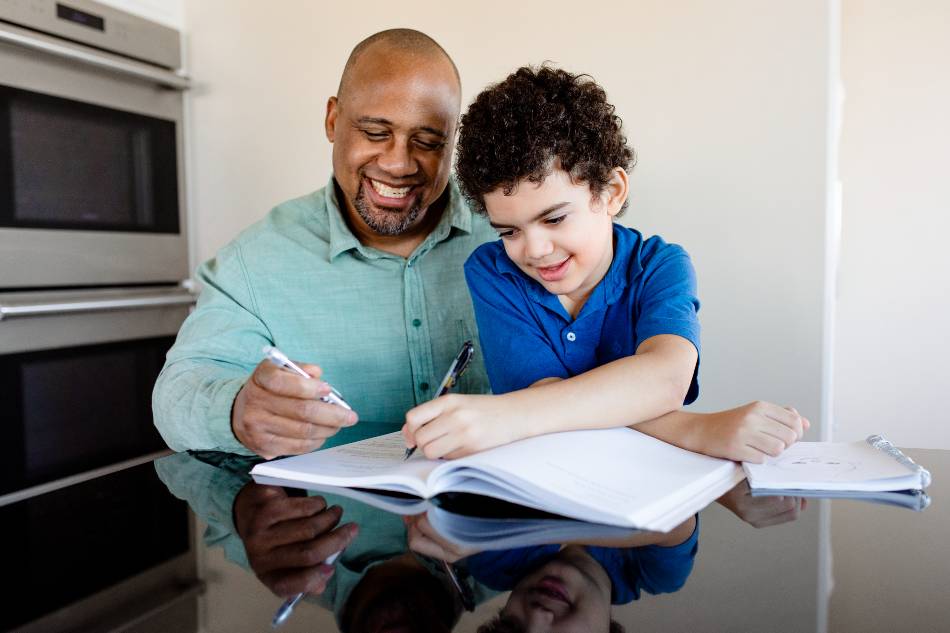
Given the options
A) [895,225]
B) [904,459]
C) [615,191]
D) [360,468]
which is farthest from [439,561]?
[895,225]

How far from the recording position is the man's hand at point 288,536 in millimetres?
551

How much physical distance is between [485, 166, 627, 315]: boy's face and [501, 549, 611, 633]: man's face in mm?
587

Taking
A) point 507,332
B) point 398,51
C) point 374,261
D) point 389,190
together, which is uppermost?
point 398,51

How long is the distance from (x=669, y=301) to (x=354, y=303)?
623 mm

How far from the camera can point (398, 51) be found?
1.41m

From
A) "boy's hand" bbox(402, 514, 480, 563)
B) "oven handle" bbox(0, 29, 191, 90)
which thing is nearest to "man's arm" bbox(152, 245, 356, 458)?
"boy's hand" bbox(402, 514, 480, 563)

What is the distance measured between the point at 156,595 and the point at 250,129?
1848 mm

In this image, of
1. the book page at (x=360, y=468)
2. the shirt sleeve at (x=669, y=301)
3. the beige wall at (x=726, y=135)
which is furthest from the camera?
the beige wall at (x=726, y=135)

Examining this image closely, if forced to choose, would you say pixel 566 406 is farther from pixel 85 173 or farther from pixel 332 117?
pixel 85 173

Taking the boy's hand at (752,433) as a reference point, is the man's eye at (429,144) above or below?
above

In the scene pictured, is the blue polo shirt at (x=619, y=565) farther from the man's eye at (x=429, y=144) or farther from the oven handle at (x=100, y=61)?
the oven handle at (x=100, y=61)

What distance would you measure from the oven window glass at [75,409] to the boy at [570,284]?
1277mm

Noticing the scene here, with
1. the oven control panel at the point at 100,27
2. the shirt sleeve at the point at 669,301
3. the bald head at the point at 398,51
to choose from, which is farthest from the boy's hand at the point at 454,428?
the oven control panel at the point at 100,27

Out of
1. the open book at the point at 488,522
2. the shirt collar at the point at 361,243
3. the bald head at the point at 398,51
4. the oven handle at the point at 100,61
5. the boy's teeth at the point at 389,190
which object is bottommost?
the open book at the point at 488,522
